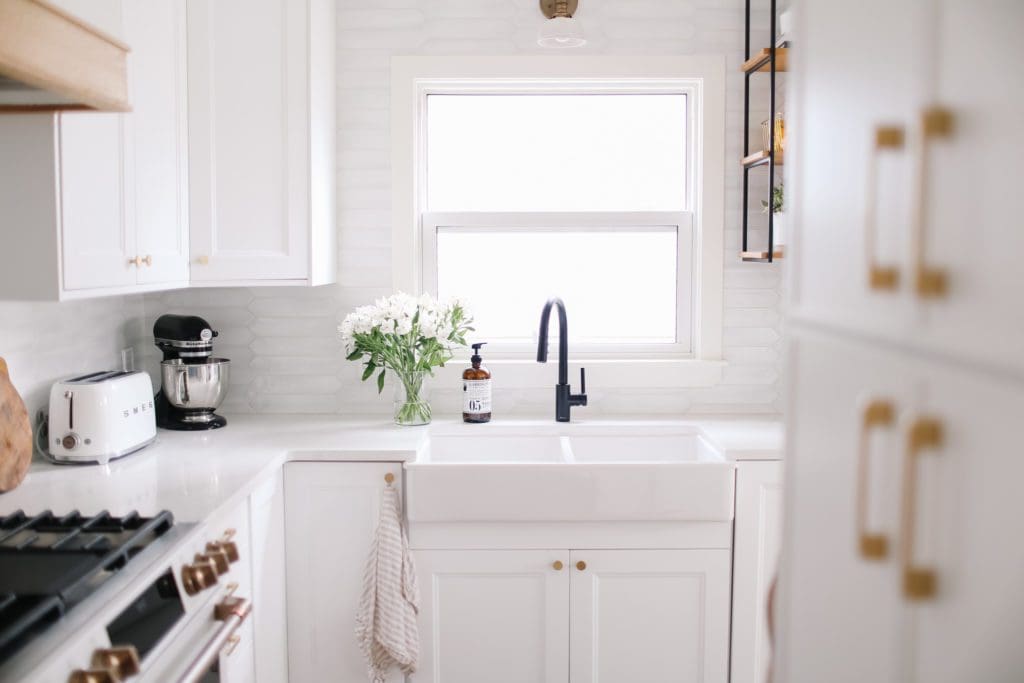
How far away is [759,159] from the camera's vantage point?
2832mm

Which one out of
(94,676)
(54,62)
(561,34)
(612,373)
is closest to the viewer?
(94,676)

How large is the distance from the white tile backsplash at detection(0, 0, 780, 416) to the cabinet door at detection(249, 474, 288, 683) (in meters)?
0.71

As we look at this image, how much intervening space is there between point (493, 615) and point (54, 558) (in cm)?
131

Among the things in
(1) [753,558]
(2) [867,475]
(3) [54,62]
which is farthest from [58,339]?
(2) [867,475]

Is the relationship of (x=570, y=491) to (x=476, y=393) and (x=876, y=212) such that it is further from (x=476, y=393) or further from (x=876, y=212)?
(x=876, y=212)

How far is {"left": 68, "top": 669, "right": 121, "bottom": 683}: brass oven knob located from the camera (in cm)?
128

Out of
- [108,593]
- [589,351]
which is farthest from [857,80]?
[589,351]

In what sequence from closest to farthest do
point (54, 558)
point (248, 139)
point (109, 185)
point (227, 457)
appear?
Result: point (54, 558) → point (109, 185) → point (227, 457) → point (248, 139)

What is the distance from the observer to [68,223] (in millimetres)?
1930

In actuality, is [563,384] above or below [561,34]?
below

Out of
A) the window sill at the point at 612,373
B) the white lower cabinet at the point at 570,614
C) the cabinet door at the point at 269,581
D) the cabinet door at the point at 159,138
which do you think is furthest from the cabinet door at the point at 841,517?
the window sill at the point at 612,373

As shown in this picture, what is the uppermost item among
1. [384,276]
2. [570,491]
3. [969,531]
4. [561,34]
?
[561,34]

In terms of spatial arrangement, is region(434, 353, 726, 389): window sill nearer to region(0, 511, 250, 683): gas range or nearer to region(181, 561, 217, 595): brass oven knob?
region(0, 511, 250, 683): gas range

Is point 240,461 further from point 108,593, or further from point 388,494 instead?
point 108,593
